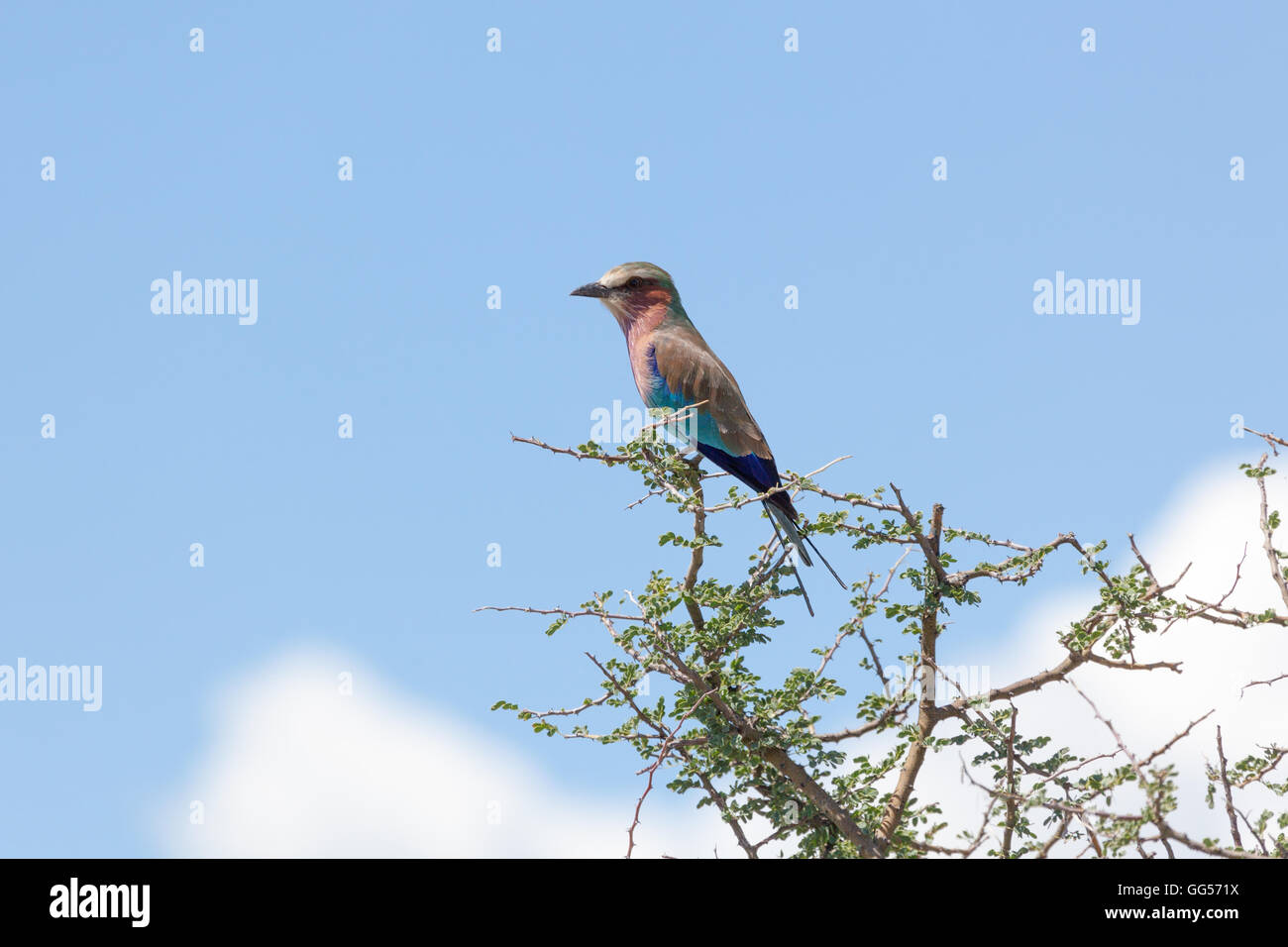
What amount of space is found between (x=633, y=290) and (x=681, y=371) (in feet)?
3.22

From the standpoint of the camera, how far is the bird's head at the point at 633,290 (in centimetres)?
880

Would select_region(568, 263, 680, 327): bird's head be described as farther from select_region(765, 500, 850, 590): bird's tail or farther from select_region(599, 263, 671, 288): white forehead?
select_region(765, 500, 850, 590): bird's tail

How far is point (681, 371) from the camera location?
8.27 meters

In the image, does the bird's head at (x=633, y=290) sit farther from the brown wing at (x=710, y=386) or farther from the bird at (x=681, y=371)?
the brown wing at (x=710, y=386)

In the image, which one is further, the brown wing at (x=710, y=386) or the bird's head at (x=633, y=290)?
the bird's head at (x=633, y=290)

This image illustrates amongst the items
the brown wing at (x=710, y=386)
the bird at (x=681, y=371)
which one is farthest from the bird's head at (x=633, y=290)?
the brown wing at (x=710, y=386)

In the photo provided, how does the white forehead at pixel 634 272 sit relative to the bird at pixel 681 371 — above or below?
above

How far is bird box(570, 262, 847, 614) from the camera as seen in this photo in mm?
8016

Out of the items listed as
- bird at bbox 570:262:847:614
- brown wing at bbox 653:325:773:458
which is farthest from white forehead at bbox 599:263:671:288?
brown wing at bbox 653:325:773:458

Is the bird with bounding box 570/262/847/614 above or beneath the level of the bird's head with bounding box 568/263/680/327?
beneath

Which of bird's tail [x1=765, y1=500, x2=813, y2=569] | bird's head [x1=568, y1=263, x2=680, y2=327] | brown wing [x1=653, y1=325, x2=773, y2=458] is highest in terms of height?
bird's head [x1=568, y1=263, x2=680, y2=327]
